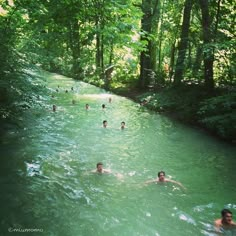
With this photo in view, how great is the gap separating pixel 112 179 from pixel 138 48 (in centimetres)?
513

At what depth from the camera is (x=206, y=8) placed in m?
18.0

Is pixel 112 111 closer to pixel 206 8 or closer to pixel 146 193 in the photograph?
pixel 206 8

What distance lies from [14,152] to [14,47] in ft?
13.2

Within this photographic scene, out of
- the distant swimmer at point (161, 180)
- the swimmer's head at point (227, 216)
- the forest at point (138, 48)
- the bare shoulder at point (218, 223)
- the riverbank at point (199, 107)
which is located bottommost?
the bare shoulder at point (218, 223)

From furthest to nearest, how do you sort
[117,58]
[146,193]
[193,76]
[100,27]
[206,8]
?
1. [117,58]
2. [193,76]
3. [206,8]
4. [100,27]
5. [146,193]

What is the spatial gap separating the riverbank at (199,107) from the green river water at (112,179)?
58 centimetres

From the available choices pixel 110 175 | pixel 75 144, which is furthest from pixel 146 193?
pixel 75 144

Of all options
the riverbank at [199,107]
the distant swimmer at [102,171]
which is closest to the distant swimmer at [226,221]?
the distant swimmer at [102,171]

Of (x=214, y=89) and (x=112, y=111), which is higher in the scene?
(x=214, y=89)

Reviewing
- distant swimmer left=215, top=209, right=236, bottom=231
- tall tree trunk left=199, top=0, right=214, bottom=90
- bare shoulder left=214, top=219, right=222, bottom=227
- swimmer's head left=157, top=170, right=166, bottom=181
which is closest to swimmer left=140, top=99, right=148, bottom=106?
tall tree trunk left=199, top=0, right=214, bottom=90

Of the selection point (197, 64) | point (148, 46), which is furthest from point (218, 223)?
point (148, 46)

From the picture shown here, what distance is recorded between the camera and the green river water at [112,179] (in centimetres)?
846

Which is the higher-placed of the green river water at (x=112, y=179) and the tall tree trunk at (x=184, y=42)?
the tall tree trunk at (x=184, y=42)

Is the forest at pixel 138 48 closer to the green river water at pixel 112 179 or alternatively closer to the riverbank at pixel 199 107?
the riverbank at pixel 199 107
